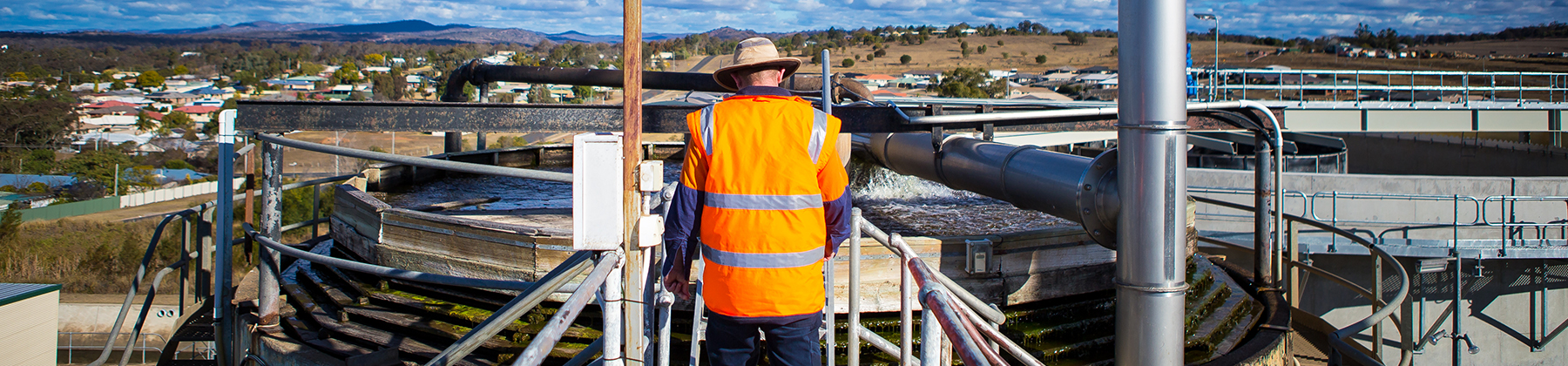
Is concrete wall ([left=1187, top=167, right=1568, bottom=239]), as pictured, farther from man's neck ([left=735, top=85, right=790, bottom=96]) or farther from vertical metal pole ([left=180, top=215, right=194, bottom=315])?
vertical metal pole ([left=180, top=215, right=194, bottom=315])

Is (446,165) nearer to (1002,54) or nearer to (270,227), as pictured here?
(270,227)

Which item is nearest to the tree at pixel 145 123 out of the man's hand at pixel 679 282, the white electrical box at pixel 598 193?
the man's hand at pixel 679 282

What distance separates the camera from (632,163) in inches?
94.4

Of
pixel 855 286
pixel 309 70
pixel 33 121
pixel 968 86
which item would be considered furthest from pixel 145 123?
pixel 855 286

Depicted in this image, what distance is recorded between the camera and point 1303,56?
8081 centimetres

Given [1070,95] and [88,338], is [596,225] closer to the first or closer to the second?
[88,338]

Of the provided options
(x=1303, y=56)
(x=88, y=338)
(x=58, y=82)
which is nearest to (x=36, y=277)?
(x=88, y=338)

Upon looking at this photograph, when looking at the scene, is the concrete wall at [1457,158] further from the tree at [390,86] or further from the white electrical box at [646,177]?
the tree at [390,86]

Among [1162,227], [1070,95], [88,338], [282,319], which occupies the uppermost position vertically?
[1070,95]

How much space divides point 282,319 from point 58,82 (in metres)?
106

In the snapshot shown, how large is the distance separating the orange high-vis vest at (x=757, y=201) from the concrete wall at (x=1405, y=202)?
1408 cm

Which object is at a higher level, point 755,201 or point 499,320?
point 755,201

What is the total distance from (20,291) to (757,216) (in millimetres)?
5560

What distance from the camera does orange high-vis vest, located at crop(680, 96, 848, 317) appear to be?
2689 millimetres
